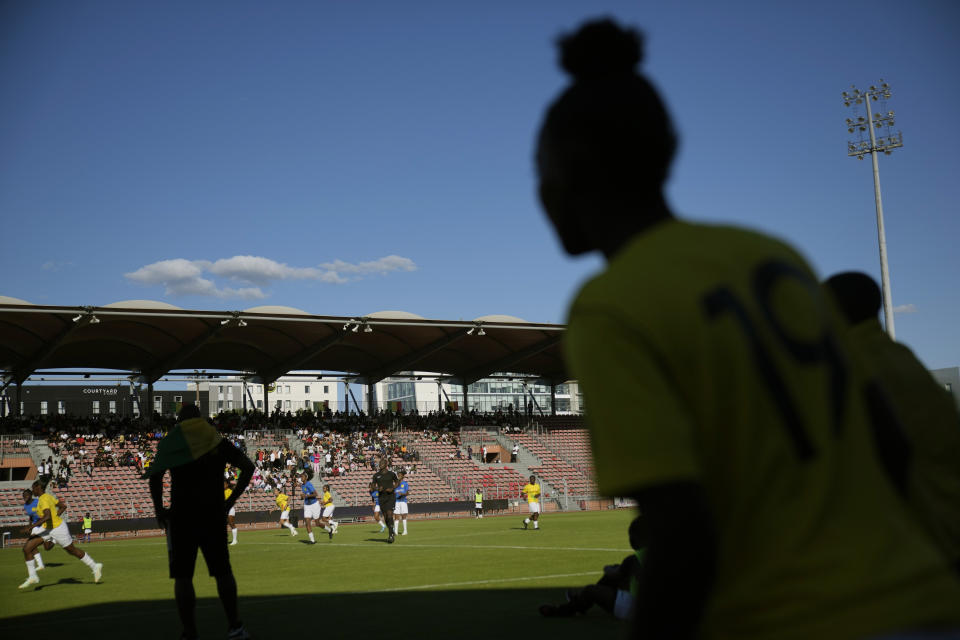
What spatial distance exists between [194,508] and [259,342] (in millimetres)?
39729

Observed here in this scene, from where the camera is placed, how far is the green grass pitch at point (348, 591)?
31.1 ft

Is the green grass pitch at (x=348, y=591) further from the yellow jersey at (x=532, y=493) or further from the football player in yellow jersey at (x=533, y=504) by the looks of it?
the yellow jersey at (x=532, y=493)

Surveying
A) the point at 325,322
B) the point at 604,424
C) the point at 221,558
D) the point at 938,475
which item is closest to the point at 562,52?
the point at 604,424

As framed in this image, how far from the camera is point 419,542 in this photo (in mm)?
23453

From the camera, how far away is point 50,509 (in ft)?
55.4

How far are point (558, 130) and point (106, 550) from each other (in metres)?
27.8

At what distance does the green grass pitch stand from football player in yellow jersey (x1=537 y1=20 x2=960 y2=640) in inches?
296

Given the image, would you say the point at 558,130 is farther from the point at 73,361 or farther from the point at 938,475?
the point at 73,361

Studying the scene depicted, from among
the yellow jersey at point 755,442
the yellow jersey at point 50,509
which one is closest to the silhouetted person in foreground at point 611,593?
the yellow jersey at point 755,442

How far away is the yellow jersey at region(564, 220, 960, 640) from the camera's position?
1.33 m

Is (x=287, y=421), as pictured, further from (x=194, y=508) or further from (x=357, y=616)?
(x=194, y=508)

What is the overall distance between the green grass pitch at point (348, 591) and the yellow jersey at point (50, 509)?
1.03 m

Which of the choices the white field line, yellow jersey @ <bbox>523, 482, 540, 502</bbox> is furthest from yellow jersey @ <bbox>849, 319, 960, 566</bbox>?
yellow jersey @ <bbox>523, 482, 540, 502</bbox>

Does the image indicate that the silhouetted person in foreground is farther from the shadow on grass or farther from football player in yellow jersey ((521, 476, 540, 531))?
football player in yellow jersey ((521, 476, 540, 531))
